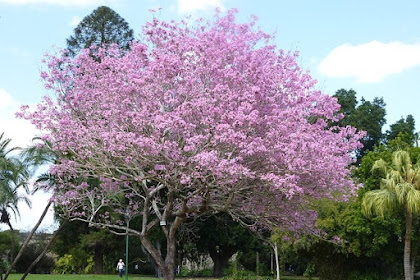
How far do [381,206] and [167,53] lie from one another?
36.5 feet

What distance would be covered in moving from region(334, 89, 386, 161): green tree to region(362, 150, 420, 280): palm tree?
26.1 metres

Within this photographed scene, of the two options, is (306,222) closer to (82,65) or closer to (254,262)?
(82,65)

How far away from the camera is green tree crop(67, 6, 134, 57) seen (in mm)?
40969

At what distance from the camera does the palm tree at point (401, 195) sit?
2158cm

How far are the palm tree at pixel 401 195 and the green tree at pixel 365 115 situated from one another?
2605 centimetres

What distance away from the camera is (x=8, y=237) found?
4750 centimetres

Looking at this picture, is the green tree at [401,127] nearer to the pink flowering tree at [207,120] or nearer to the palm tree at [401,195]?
the palm tree at [401,195]

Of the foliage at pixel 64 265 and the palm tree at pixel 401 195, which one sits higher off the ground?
the palm tree at pixel 401 195

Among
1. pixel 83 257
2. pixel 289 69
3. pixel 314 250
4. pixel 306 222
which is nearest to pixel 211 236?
pixel 314 250

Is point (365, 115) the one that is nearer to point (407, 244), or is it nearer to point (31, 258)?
point (407, 244)

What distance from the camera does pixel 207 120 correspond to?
540 inches

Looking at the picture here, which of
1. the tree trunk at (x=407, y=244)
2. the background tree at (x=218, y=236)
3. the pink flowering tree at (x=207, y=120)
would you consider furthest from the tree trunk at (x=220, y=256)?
the pink flowering tree at (x=207, y=120)

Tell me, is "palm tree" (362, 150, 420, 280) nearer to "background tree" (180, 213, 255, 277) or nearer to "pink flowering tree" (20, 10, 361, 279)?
"pink flowering tree" (20, 10, 361, 279)

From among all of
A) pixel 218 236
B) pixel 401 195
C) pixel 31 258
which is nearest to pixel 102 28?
pixel 218 236
